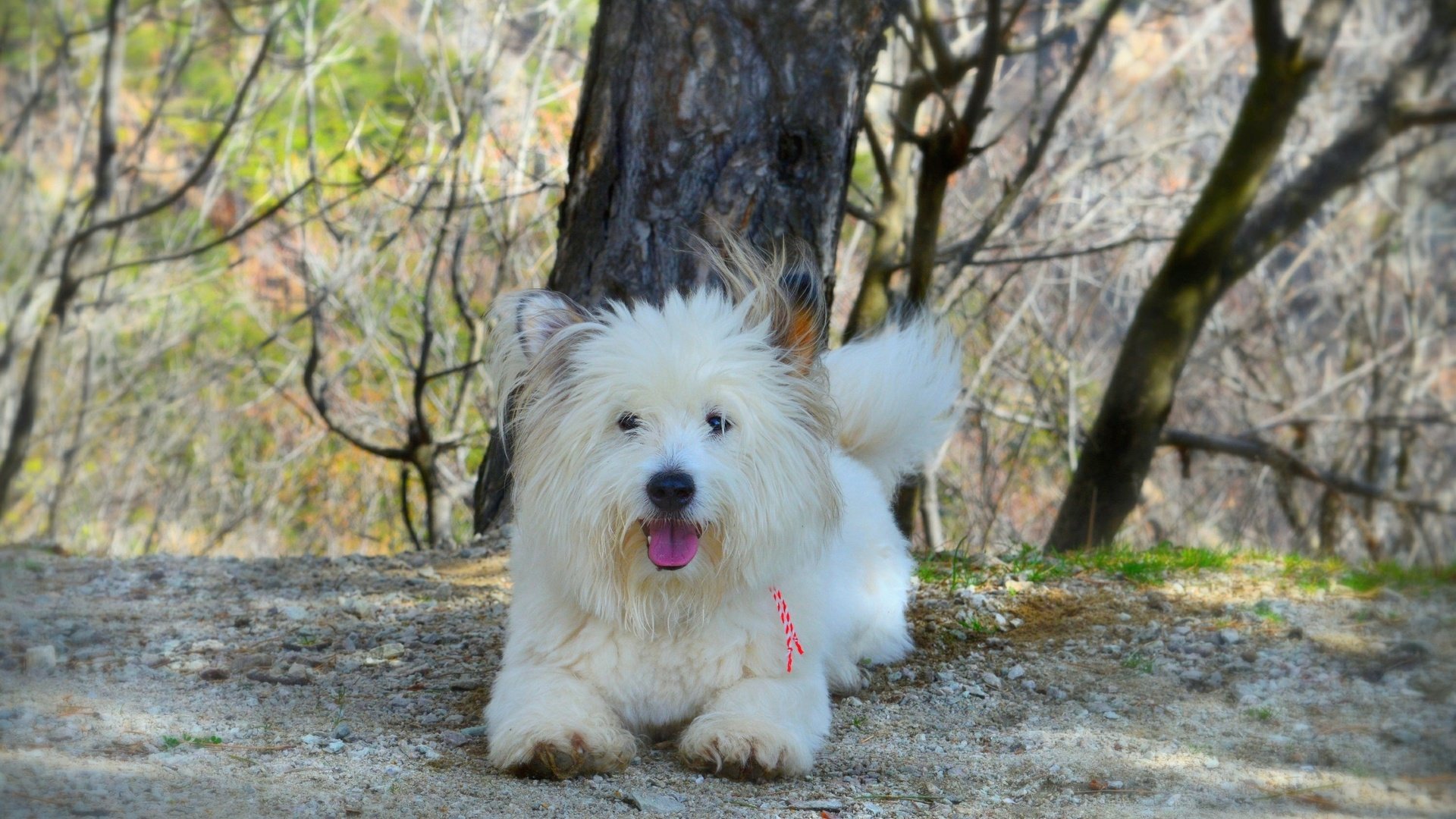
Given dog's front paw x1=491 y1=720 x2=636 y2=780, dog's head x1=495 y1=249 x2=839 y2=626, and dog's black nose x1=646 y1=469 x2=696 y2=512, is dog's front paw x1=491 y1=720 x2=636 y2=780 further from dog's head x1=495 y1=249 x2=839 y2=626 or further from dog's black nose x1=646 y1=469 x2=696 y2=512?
dog's black nose x1=646 y1=469 x2=696 y2=512

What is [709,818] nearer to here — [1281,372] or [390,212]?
[390,212]

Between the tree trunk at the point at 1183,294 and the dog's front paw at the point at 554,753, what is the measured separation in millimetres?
5029

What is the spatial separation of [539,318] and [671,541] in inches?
33.0

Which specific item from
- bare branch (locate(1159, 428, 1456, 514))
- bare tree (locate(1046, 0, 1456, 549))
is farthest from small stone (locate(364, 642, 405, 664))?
bare branch (locate(1159, 428, 1456, 514))

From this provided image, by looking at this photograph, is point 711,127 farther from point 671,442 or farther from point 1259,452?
point 1259,452

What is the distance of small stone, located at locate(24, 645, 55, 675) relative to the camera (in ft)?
11.6

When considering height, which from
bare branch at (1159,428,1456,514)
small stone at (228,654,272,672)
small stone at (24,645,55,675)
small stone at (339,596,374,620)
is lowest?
small stone at (228,654,272,672)

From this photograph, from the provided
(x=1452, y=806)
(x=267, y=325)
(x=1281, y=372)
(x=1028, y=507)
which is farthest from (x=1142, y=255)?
(x=1452, y=806)

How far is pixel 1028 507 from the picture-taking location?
15492 millimetres

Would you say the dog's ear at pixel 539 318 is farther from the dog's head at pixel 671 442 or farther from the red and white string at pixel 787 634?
the red and white string at pixel 787 634

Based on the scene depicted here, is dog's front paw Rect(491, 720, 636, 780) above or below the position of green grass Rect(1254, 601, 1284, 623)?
below

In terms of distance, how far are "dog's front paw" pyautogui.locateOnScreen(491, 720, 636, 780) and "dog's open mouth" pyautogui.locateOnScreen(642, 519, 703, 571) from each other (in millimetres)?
502

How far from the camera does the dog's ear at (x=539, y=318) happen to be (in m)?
4.02

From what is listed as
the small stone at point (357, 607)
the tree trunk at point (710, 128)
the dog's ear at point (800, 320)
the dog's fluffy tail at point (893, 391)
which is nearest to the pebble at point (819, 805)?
the dog's ear at point (800, 320)
